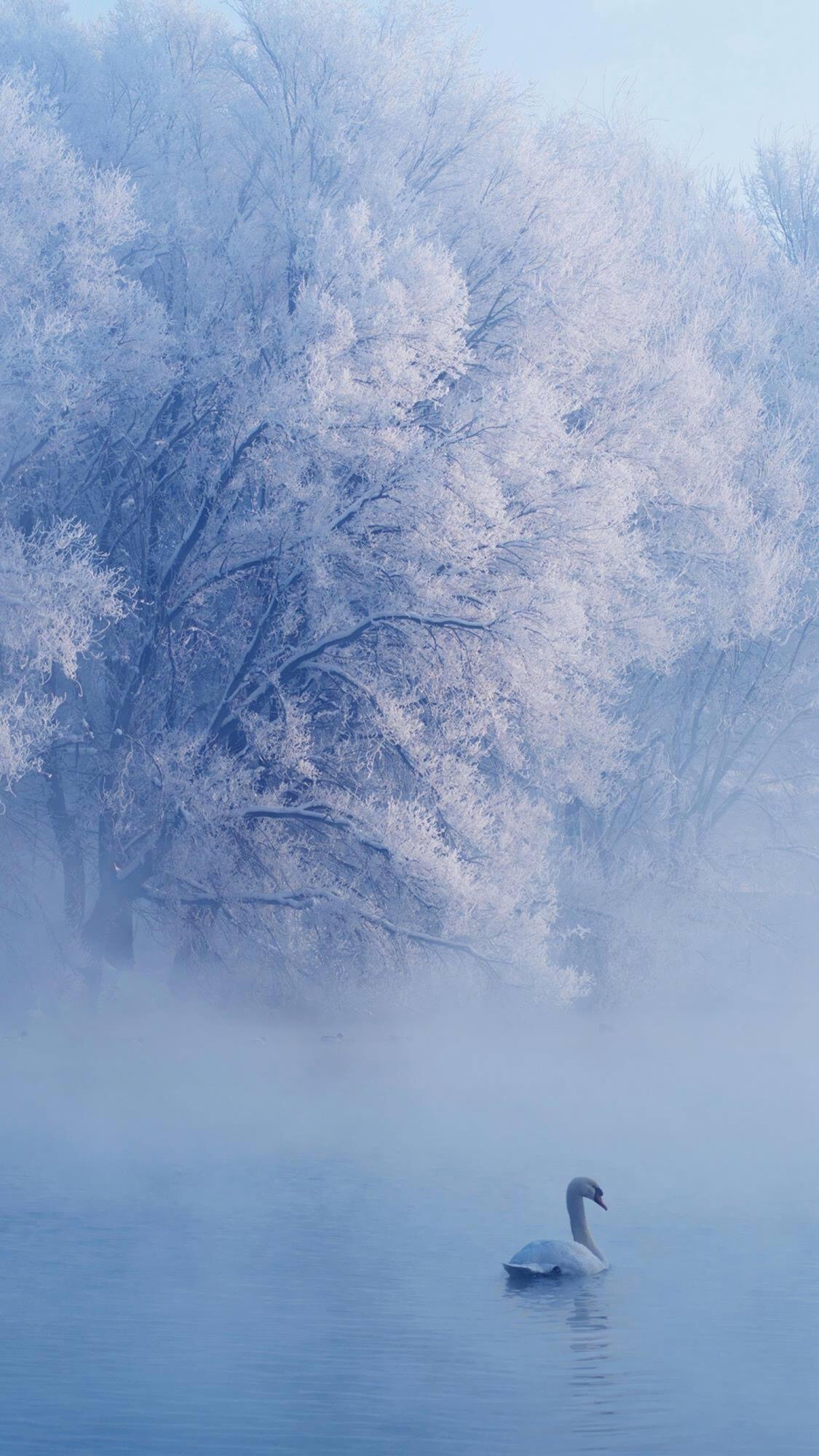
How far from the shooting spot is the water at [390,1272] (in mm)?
6801

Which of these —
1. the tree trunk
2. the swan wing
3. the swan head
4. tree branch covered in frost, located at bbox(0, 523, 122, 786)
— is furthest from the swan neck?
the tree trunk

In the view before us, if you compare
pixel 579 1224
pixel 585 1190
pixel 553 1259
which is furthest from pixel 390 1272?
pixel 585 1190

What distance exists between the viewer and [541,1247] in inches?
358

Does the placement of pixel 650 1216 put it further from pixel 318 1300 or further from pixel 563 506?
pixel 563 506

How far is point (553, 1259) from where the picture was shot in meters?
9.00

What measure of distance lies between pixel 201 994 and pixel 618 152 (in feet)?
50.4

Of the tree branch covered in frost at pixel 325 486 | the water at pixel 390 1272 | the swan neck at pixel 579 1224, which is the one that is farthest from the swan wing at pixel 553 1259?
the tree branch covered in frost at pixel 325 486

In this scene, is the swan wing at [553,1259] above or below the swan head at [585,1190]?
below

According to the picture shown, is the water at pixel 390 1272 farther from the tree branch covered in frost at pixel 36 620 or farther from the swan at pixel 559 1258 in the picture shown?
the tree branch covered in frost at pixel 36 620

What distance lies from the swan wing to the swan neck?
0.22 m

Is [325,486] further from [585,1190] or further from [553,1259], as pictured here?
[553,1259]

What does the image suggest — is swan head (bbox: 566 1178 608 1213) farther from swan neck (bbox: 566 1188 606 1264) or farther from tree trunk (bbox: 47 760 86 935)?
tree trunk (bbox: 47 760 86 935)

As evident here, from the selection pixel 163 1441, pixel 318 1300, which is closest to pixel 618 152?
pixel 318 1300

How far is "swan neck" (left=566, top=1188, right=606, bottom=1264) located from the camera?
31.4 ft
